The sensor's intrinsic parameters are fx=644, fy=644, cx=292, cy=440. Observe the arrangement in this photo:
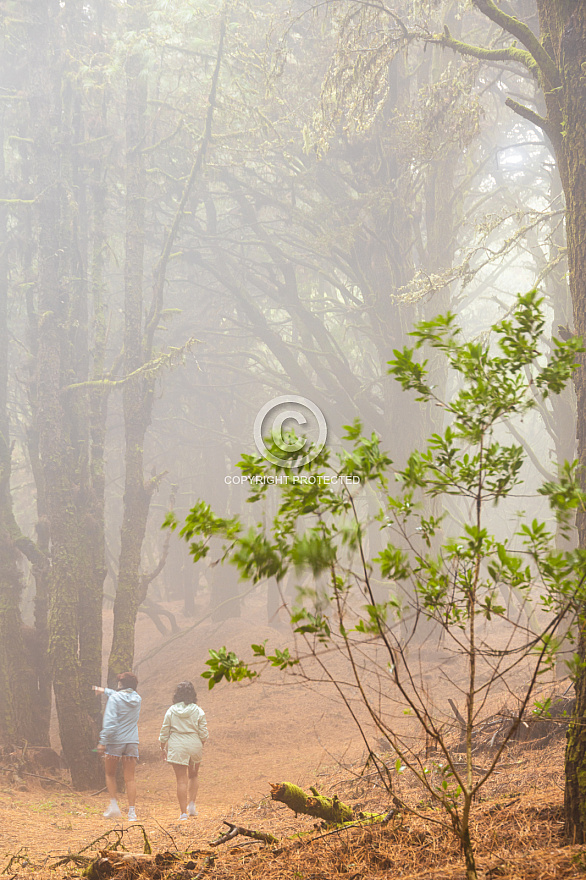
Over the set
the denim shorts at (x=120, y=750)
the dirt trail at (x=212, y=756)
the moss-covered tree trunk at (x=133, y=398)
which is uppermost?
the moss-covered tree trunk at (x=133, y=398)

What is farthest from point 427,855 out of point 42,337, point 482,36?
point 482,36

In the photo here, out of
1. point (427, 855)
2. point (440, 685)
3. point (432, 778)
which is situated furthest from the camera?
point (440, 685)

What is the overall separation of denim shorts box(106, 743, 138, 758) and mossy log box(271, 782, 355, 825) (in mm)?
4920

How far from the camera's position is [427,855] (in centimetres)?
316

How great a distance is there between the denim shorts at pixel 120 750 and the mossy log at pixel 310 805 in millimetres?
4920

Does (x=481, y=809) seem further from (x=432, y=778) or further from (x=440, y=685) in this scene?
(x=440, y=685)

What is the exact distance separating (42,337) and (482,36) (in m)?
11.4

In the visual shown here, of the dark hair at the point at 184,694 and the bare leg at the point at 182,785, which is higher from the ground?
the dark hair at the point at 184,694

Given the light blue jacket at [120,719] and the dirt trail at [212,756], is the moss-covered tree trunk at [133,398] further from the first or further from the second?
the light blue jacket at [120,719]

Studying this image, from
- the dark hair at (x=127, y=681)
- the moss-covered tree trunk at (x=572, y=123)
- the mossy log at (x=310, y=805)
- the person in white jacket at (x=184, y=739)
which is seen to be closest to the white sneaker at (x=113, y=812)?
the person in white jacket at (x=184, y=739)

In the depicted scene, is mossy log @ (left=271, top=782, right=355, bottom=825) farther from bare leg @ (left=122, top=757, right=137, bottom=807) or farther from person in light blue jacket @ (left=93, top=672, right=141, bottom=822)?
bare leg @ (left=122, top=757, right=137, bottom=807)

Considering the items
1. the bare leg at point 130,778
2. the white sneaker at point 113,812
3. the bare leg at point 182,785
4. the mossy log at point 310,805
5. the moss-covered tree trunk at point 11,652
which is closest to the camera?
the mossy log at point 310,805

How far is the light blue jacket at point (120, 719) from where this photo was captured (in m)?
8.12

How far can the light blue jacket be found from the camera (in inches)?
320
